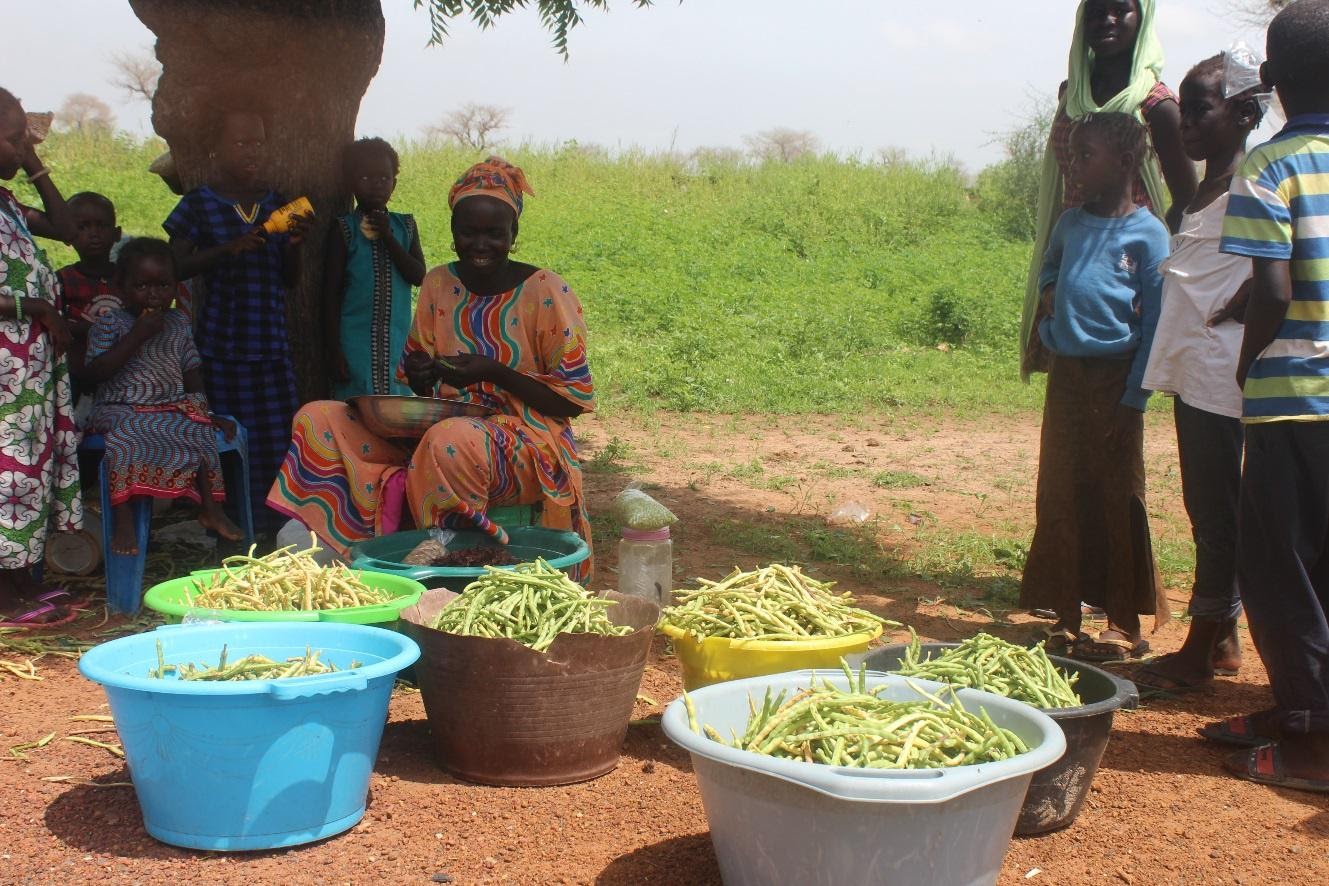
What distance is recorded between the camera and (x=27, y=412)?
4.67m

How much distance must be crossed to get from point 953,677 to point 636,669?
2.79 feet

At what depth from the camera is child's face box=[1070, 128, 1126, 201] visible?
4352mm

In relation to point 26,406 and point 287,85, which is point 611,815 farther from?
point 287,85

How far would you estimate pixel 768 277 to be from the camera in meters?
15.4

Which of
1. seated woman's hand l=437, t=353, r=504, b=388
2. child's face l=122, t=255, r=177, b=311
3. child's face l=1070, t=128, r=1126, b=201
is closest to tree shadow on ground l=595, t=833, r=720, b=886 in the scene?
seated woman's hand l=437, t=353, r=504, b=388

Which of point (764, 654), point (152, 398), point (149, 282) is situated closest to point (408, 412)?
point (152, 398)

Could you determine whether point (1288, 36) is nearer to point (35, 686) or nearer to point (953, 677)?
point (953, 677)

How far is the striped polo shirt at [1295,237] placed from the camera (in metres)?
3.22

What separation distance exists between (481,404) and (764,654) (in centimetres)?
185

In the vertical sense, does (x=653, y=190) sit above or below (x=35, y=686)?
above

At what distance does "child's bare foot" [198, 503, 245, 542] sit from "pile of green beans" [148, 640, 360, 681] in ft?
7.19

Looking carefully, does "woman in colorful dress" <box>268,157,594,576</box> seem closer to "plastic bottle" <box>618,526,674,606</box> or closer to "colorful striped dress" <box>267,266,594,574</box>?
"colorful striped dress" <box>267,266,594,574</box>

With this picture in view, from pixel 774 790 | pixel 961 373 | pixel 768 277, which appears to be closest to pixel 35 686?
pixel 774 790

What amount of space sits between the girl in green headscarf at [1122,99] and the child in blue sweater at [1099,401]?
156 mm
